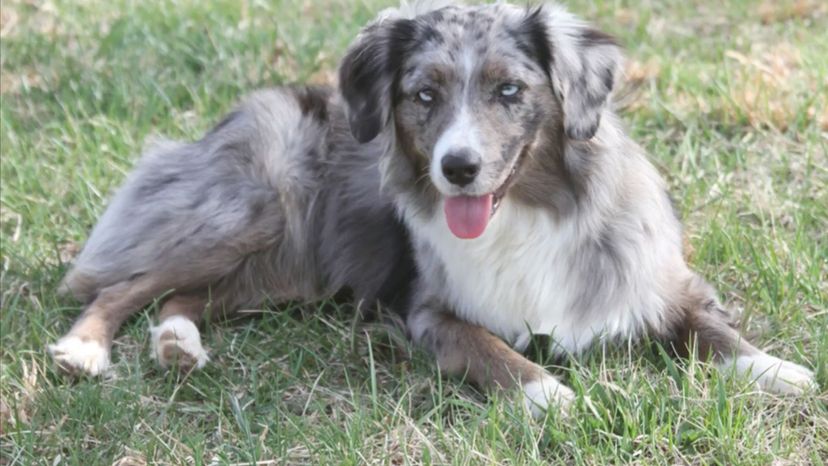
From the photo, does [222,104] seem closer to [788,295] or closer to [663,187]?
[663,187]

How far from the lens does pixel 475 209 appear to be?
3.96 meters

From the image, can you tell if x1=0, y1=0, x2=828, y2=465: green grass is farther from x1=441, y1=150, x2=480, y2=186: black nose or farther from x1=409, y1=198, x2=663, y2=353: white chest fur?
x1=441, y1=150, x2=480, y2=186: black nose

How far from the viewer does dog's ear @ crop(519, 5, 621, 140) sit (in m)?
3.95

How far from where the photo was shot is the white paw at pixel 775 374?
3.77 m

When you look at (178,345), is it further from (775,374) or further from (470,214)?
(775,374)

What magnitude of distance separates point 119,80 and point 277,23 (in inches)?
44.3

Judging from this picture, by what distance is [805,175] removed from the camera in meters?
5.33

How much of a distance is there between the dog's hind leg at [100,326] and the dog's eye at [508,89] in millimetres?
1770

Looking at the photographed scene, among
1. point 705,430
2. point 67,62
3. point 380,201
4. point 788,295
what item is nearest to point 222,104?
point 67,62

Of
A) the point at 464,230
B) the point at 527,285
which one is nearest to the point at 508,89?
the point at 464,230

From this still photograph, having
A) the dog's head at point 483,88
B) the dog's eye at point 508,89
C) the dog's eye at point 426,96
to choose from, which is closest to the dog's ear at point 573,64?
the dog's head at point 483,88

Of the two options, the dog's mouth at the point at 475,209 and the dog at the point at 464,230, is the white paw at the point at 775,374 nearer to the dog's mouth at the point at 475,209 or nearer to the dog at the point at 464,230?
the dog at the point at 464,230

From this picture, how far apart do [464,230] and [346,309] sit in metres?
1.05

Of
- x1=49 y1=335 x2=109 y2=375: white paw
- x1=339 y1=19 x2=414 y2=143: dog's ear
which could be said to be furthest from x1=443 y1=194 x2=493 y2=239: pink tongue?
x1=49 y1=335 x2=109 y2=375: white paw
